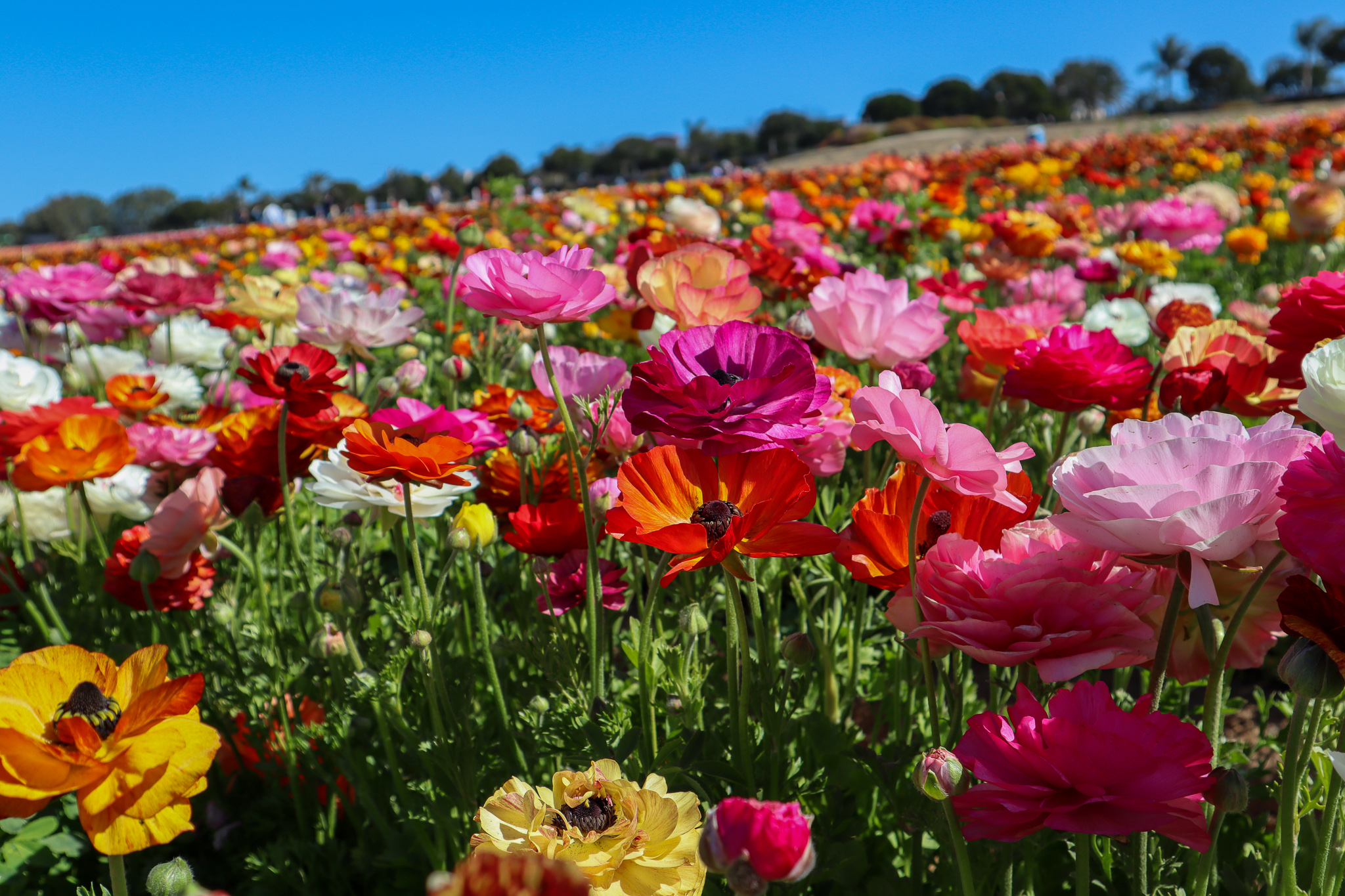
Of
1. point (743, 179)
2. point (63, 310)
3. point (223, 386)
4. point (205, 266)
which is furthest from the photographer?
point (743, 179)

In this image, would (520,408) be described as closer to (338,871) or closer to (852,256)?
(338,871)

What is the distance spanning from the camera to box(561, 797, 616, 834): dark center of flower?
0.83m

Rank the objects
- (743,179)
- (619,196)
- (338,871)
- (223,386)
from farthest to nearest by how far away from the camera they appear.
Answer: (743,179) < (619,196) < (223,386) < (338,871)

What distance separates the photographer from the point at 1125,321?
2984mm

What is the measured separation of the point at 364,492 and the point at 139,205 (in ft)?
186

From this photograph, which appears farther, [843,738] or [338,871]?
[338,871]

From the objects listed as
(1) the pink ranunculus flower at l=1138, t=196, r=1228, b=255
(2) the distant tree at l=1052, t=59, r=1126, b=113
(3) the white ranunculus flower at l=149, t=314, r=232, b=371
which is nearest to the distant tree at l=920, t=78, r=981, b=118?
(2) the distant tree at l=1052, t=59, r=1126, b=113

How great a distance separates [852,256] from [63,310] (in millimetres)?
3579

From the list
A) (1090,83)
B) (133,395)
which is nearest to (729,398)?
(133,395)

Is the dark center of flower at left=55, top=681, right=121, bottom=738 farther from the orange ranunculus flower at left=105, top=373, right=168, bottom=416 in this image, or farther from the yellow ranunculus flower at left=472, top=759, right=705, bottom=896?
the orange ranunculus flower at left=105, top=373, right=168, bottom=416

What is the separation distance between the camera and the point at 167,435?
177cm

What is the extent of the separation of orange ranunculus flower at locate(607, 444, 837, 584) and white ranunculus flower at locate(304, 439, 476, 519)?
1.29 feet

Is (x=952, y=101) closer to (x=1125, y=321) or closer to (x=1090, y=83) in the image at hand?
(x=1090, y=83)

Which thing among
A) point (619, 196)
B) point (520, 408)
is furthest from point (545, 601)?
point (619, 196)
